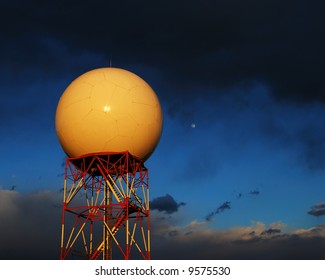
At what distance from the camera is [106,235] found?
34.7 meters

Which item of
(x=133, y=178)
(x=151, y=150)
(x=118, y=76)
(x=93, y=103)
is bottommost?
(x=133, y=178)

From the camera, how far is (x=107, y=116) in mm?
32625

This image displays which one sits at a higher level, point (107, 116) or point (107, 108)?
point (107, 108)

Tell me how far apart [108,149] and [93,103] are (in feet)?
11.2

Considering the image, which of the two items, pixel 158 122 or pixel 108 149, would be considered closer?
pixel 108 149

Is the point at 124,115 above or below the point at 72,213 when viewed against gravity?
above

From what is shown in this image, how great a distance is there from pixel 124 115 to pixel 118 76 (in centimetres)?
351

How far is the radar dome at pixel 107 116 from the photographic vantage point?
32.8 metres

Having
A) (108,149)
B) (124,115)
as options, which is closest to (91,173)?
(108,149)

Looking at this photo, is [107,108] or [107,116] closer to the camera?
[107,116]

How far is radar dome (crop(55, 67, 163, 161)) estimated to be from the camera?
32781mm

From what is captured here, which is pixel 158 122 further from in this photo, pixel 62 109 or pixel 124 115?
pixel 62 109

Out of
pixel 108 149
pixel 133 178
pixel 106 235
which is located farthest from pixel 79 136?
pixel 106 235

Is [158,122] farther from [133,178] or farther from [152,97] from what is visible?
Result: [133,178]
